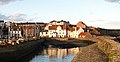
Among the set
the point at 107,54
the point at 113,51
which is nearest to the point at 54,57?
the point at 107,54

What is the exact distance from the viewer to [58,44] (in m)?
135

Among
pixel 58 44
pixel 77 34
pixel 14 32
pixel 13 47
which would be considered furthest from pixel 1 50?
pixel 77 34

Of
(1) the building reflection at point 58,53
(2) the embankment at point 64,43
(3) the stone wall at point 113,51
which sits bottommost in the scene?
(1) the building reflection at point 58,53

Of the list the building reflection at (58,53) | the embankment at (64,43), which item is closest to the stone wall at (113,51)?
the building reflection at (58,53)

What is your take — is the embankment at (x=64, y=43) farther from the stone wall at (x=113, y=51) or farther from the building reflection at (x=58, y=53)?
the stone wall at (x=113, y=51)

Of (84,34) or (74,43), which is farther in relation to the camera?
(84,34)

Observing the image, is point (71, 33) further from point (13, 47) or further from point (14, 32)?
point (13, 47)

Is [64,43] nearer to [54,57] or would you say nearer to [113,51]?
[54,57]

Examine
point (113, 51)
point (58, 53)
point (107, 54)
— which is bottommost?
point (58, 53)

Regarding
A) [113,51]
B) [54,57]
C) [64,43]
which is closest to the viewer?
[113,51]

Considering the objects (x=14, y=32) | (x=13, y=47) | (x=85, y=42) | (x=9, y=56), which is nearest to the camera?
(x=9, y=56)

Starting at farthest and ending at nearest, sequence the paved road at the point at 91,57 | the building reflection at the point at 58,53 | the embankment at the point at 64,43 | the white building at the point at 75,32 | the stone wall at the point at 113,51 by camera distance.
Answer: the white building at the point at 75,32, the embankment at the point at 64,43, the building reflection at the point at 58,53, the paved road at the point at 91,57, the stone wall at the point at 113,51

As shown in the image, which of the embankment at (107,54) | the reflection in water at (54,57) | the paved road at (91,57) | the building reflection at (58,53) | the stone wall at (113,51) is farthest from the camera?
the building reflection at (58,53)

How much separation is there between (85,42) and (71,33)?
212ft
